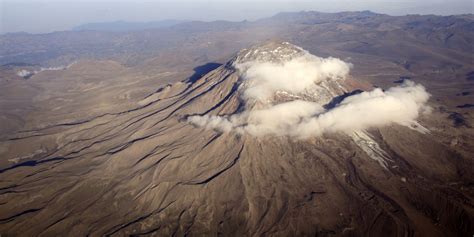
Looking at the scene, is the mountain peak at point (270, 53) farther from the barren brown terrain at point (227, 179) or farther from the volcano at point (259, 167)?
the barren brown terrain at point (227, 179)

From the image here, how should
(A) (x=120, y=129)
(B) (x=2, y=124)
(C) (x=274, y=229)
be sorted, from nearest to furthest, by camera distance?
(C) (x=274, y=229), (A) (x=120, y=129), (B) (x=2, y=124)

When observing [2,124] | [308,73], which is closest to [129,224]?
[308,73]

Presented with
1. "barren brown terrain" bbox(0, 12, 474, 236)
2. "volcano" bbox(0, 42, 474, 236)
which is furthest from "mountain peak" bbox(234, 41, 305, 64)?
"barren brown terrain" bbox(0, 12, 474, 236)

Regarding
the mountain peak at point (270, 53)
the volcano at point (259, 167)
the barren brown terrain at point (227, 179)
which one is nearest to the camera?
the barren brown terrain at point (227, 179)

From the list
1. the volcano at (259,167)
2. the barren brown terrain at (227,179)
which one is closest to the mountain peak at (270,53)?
the volcano at (259,167)

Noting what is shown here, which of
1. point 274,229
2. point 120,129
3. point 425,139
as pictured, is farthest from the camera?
point 120,129

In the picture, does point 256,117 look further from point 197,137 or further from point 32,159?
point 32,159

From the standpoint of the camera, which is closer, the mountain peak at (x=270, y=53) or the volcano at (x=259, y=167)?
the volcano at (x=259, y=167)

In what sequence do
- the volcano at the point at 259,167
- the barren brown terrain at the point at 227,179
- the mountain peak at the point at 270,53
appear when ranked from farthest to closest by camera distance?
the mountain peak at the point at 270,53, the volcano at the point at 259,167, the barren brown terrain at the point at 227,179
